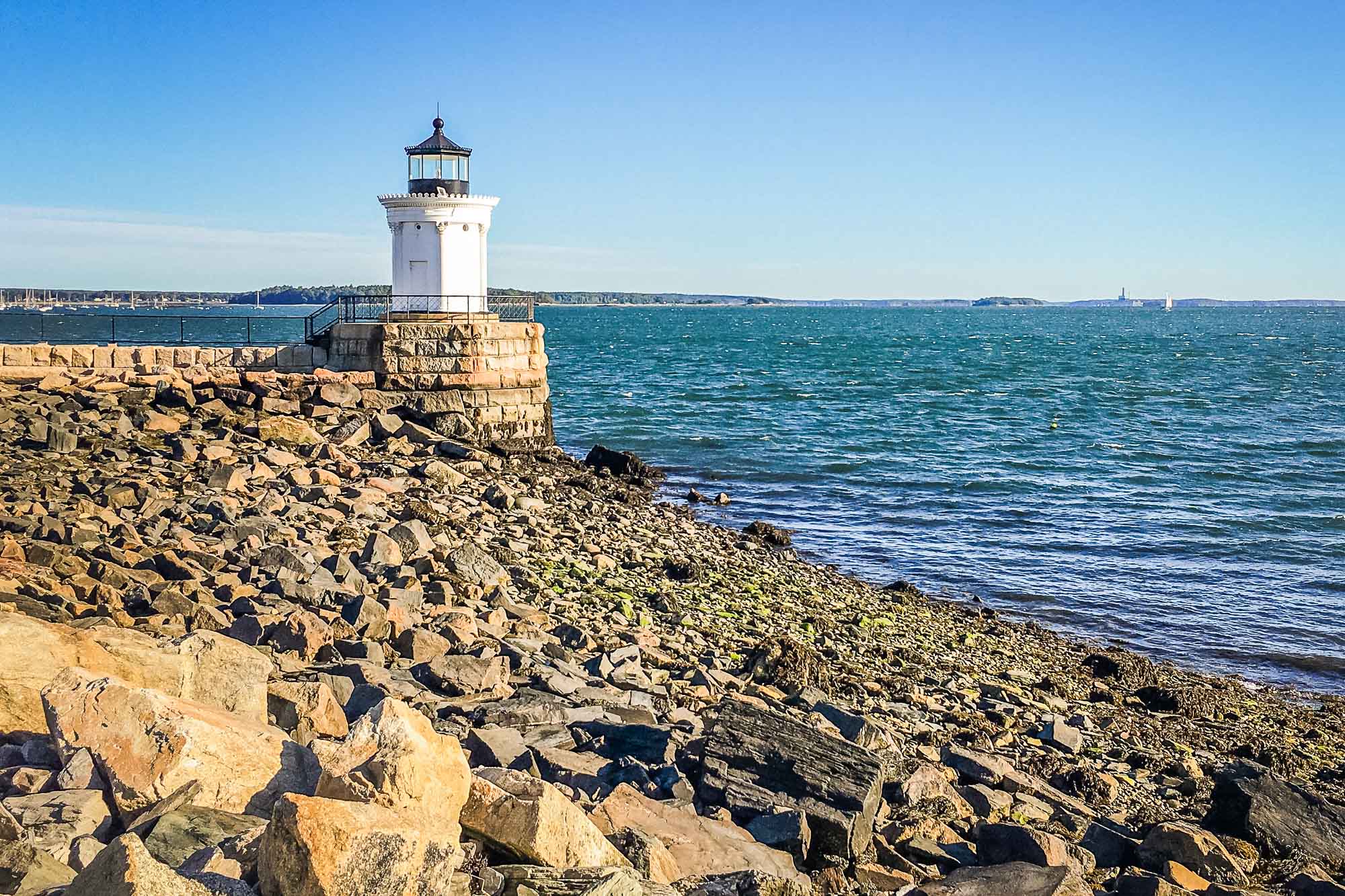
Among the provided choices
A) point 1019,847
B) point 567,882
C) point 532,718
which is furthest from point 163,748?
point 1019,847

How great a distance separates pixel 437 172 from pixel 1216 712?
15.9m

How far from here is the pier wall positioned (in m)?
18.6

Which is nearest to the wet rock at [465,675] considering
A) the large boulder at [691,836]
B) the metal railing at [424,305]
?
the large boulder at [691,836]

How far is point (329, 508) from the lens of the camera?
512 inches

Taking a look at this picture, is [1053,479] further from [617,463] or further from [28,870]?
[28,870]

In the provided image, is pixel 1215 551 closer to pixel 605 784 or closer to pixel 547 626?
pixel 547 626

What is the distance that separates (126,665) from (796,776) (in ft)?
10.2

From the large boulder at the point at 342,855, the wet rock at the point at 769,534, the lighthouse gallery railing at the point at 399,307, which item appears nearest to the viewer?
the large boulder at the point at 342,855

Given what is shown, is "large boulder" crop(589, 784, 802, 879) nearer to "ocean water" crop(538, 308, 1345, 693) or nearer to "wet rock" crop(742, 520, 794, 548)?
"ocean water" crop(538, 308, 1345, 693)

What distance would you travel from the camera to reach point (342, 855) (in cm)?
340

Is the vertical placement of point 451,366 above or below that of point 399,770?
above

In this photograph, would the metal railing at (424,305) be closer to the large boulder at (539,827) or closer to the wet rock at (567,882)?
the large boulder at (539,827)

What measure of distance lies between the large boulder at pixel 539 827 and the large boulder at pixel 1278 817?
445cm

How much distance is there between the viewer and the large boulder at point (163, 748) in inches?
165
